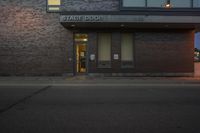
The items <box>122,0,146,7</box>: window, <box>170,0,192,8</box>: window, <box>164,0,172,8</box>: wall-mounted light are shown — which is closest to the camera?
<box>164,0,172,8</box>: wall-mounted light

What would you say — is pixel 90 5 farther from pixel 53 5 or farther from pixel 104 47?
pixel 104 47

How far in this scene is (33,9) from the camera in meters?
25.5

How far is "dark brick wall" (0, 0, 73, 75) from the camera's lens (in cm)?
2555

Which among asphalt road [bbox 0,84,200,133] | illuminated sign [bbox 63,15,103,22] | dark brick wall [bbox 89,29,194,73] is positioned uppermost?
illuminated sign [bbox 63,15,103,22]

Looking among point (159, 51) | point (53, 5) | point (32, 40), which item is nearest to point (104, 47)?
point (159, 51)

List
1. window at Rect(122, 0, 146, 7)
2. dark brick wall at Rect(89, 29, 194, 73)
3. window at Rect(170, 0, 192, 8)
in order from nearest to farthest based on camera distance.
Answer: window at Rect(122, 0, 146, 7) < window at Rect(170, 0, 192, 8) < dark brick wall at Rect(89, 29, 194, 73)

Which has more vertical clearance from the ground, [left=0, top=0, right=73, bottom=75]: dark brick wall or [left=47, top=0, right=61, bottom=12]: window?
[left=47, top=0, right=61, bottom=12]: window

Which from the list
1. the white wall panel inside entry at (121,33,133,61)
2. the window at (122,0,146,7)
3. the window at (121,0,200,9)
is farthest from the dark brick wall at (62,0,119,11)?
the white wall panel inside entry at (121,33,133,61)

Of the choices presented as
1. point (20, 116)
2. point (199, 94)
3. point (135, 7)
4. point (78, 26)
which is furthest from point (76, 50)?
point (20, 116)

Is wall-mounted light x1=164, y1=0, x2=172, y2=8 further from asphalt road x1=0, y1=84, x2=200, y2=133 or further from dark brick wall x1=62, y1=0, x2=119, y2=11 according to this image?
asphalt road x1=0, y1=84, x2=200, y2=133

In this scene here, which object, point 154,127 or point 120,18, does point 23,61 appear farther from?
point 154,127

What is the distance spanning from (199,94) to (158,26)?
36.1 ft

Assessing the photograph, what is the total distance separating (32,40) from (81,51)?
3.88 meters

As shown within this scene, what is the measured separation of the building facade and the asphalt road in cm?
1134
